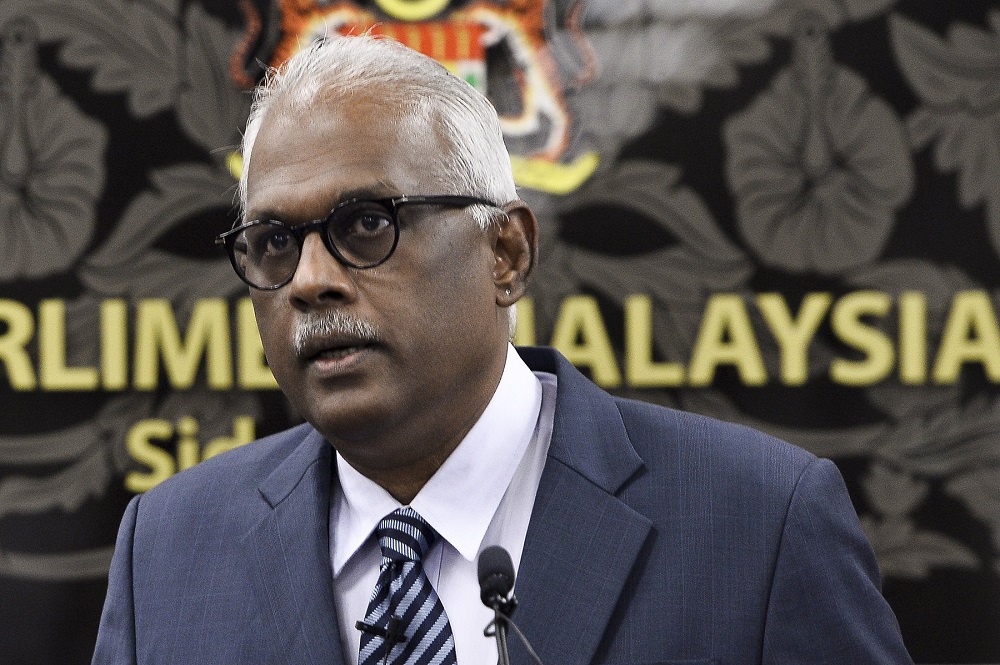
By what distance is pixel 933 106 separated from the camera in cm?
288

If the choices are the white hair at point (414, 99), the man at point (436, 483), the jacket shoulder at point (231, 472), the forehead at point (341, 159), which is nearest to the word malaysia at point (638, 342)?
the jacket shoulder at point (231, 472)

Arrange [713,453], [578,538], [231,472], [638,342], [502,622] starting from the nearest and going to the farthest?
[502,622], [578,538], [713,453], [231,472], [638,342]

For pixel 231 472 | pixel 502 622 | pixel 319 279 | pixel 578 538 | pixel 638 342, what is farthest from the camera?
pixel 638 342

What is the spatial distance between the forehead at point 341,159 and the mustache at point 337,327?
0.47 feet

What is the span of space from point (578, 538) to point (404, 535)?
10.1 inches

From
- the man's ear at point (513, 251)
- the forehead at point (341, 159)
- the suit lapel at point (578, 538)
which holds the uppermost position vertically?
the forehead at point (341, 159)

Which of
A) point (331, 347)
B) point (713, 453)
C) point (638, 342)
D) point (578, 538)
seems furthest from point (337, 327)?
point (638, 342)

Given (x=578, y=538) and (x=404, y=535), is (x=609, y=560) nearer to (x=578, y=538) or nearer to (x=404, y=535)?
(x=578, y=538)

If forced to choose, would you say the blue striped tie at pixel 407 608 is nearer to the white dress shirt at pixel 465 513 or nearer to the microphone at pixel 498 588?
the white dress shirt at pixel 465 513

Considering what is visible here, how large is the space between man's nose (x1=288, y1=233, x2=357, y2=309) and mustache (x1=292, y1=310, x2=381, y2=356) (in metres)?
0.02

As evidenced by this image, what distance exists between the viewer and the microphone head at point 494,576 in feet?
3.55

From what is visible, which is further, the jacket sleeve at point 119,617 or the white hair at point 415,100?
the jacket sleeve at point 119,617

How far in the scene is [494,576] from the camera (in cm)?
110

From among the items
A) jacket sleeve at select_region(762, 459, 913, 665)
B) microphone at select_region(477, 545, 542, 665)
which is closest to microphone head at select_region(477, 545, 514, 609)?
microphone at select_region(477, 545, 542, 665)
